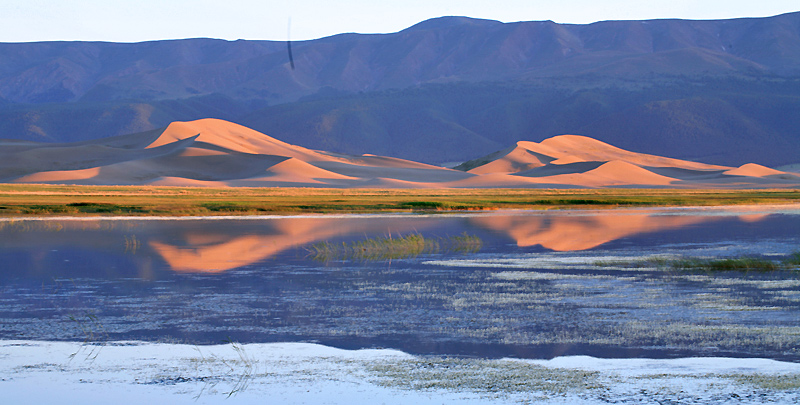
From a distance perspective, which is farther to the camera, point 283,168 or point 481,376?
point 283,168

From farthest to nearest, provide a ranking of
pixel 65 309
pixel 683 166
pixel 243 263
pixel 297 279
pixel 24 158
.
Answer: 1. pixel 683 166
2. pixel 24 158
3. pixel 243 263
4. pixel 297 279
5. pixel 65 309

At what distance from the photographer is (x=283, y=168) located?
117 metres

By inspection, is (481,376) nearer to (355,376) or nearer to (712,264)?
(355,376)

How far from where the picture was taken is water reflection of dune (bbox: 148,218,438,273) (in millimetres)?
20969

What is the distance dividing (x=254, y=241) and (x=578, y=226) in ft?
45.8

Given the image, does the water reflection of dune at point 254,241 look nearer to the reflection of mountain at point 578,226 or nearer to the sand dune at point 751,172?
the reflection of mountain at point 578,226

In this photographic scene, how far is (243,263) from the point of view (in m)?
20.7

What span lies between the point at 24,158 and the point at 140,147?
73.2ft

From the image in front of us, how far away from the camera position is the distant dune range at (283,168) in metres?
106

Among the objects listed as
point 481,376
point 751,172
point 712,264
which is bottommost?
point 481,376

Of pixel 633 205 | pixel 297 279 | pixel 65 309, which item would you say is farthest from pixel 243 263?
pixel 633 205

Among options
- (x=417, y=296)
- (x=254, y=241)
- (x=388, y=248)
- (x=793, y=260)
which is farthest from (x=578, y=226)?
(x=417, y=296)

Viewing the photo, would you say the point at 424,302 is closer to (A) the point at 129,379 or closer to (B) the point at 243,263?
(A) the point at 129,379

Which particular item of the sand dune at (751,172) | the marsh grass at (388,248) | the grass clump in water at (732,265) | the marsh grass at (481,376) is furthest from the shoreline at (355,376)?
the sand dune at (751,172)
